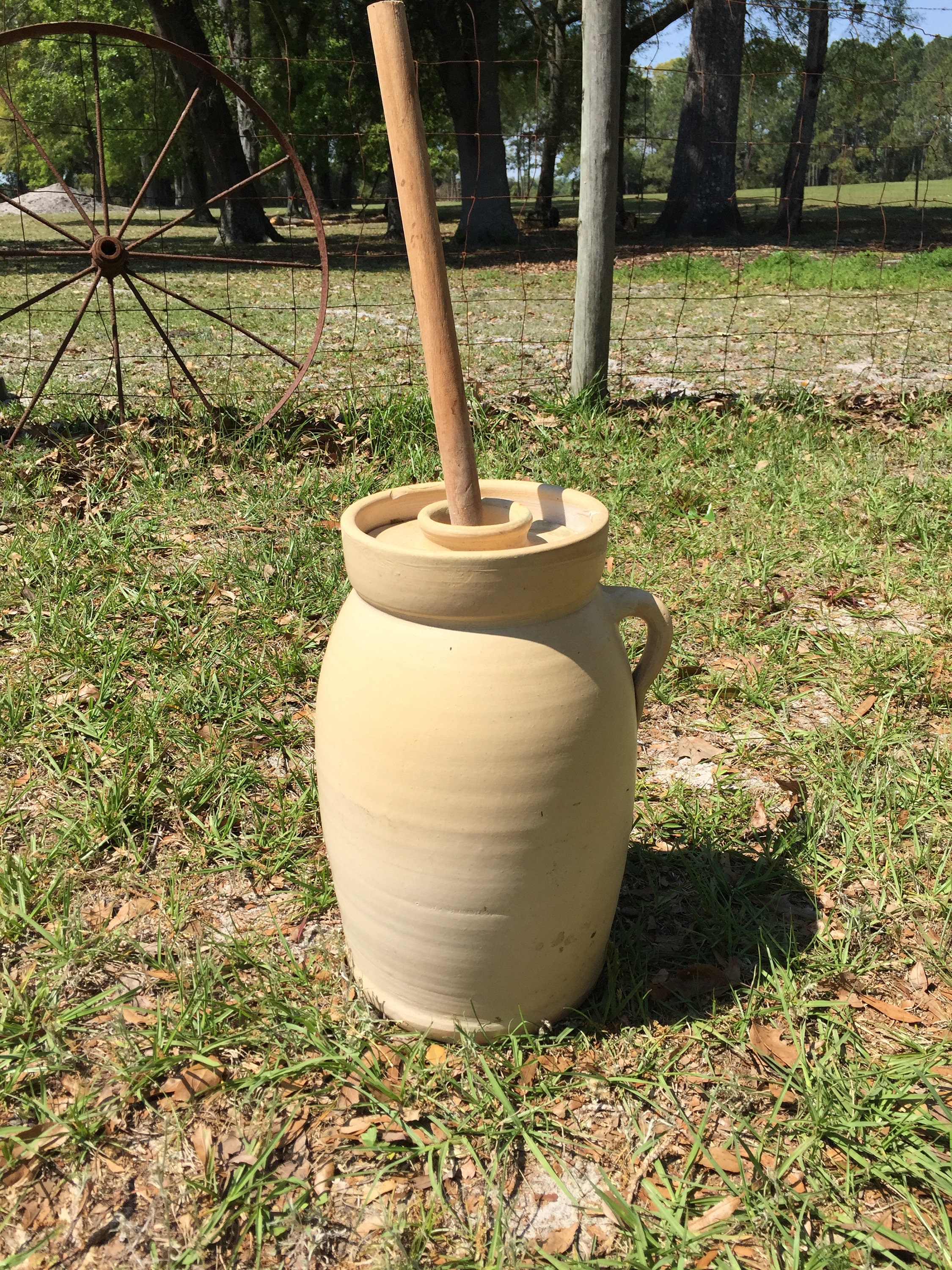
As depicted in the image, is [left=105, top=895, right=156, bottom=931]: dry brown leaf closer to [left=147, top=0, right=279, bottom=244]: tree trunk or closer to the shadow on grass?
the shadow on grass

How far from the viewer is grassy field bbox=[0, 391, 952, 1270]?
171 cm

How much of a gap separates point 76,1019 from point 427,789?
1.00 meters

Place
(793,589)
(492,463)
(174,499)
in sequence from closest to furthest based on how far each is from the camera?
(793,589)
(174,499)
(492,463)

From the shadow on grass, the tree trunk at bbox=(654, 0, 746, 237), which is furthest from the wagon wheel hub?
the tree trunk at bbox=(654, 0, 746, 237)

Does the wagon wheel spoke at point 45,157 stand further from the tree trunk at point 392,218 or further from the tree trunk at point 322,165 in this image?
the tree trunk at point 322,165

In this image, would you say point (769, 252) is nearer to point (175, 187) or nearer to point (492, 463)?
point (492, 463)

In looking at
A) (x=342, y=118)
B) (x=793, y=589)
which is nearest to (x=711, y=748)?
(x=793, y=589)

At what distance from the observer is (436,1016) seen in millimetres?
1997

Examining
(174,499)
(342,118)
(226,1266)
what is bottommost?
(226,1266)

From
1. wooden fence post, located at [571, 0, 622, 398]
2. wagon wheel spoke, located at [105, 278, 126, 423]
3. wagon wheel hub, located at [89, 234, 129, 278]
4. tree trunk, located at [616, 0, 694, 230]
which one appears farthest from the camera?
tree trunk, located at [616, 0, 694, 230]

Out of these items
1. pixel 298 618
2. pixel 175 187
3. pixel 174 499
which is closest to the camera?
pixel 298 618

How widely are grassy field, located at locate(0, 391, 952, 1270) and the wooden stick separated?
1.14 metres

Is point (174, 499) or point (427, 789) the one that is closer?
point (427, 789)

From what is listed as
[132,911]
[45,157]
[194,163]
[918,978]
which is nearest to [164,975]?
[132,911]
